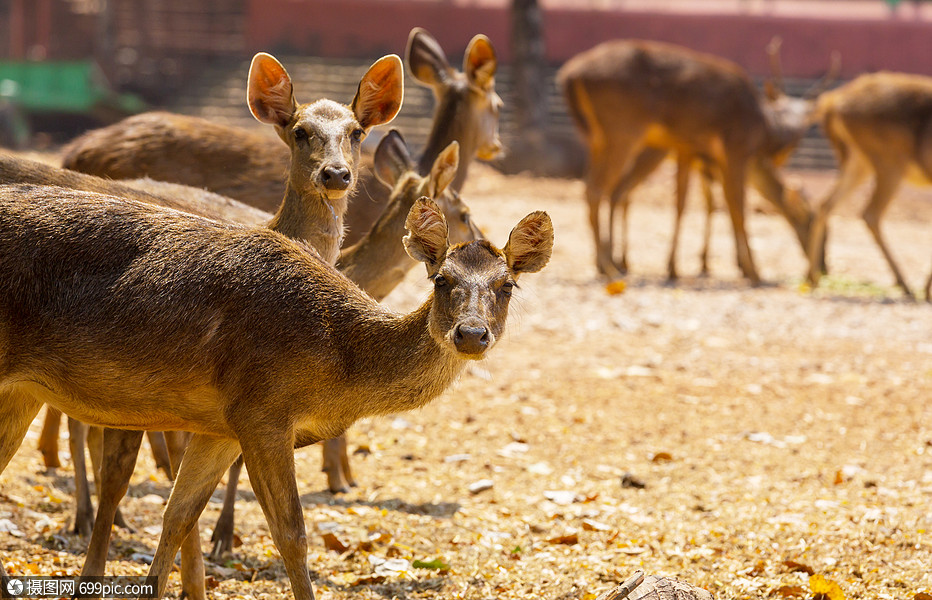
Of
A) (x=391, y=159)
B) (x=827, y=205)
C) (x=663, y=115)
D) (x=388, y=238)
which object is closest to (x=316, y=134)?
(x=388, y=238)

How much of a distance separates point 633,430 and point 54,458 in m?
3.62

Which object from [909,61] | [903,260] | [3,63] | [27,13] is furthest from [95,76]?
[909,61]

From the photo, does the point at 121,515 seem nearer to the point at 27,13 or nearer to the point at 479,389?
the point at 479,389

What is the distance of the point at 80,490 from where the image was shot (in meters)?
5.69

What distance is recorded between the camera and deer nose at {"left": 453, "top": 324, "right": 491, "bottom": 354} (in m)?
4.03

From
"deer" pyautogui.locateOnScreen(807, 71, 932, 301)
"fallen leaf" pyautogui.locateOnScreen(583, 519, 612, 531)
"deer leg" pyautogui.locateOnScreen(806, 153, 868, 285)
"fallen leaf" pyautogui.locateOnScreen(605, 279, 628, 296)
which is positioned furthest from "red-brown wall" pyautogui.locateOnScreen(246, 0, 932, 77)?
"fallen leaf" pyautogui.locateOnScreen(583, 519, 612, 531)

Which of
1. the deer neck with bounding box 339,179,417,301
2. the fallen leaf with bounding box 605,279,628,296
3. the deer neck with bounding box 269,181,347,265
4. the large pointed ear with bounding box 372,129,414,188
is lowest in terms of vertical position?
the fallen leaf with bounding box 605,279,628,296

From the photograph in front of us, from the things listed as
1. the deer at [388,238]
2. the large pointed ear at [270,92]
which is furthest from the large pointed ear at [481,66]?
the large pointed ear at [270,92]

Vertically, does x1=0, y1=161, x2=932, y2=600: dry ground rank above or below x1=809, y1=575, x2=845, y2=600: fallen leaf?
below

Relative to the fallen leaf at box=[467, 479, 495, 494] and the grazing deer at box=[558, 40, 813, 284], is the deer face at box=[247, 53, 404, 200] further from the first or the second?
the grazing deer at box=[558, 40, 813, 284]

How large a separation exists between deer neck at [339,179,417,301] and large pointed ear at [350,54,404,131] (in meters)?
0.47

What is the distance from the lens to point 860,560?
17.5 ft

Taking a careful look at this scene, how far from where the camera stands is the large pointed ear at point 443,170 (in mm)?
5617

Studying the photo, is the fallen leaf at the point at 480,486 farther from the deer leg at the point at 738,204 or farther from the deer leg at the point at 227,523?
the deer leg at the point at 738,204
